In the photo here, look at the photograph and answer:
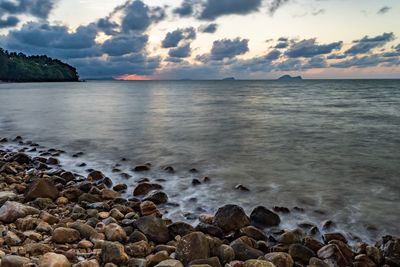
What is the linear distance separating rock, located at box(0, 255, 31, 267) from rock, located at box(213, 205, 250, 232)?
3.18m

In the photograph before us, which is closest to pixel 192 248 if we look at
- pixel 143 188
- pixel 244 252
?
pixel 244 252

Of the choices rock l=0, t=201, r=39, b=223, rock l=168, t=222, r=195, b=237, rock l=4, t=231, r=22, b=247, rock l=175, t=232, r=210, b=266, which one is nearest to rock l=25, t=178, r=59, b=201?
rock l=0, t=201, r=39, b=223

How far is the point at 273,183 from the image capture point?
32.1 ft

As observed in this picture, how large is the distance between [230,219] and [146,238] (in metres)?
1.58

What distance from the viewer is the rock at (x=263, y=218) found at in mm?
6773

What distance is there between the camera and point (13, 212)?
237 inches

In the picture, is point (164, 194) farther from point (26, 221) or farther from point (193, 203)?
point (26, 221)

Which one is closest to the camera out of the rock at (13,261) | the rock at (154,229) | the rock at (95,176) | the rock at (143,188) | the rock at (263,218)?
the rock at (13,261)

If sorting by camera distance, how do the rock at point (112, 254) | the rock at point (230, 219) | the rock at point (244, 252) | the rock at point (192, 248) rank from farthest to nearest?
the rock at point (230, 219)
the rock at point (244, 252)
the rock at point (192, 248)
the rock at point (112, 254)

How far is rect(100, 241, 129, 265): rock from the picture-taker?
4.75m

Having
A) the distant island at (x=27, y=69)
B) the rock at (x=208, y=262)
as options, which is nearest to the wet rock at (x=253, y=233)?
the rock at (x=208, y=262)

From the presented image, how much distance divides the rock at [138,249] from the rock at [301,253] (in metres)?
2.15

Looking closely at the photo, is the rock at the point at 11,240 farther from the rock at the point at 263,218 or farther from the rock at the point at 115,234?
the rock at the point at 263,218

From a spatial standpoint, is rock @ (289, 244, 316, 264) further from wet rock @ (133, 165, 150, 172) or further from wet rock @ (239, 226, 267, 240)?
wet rock @ (133, 165, 150, 172)
